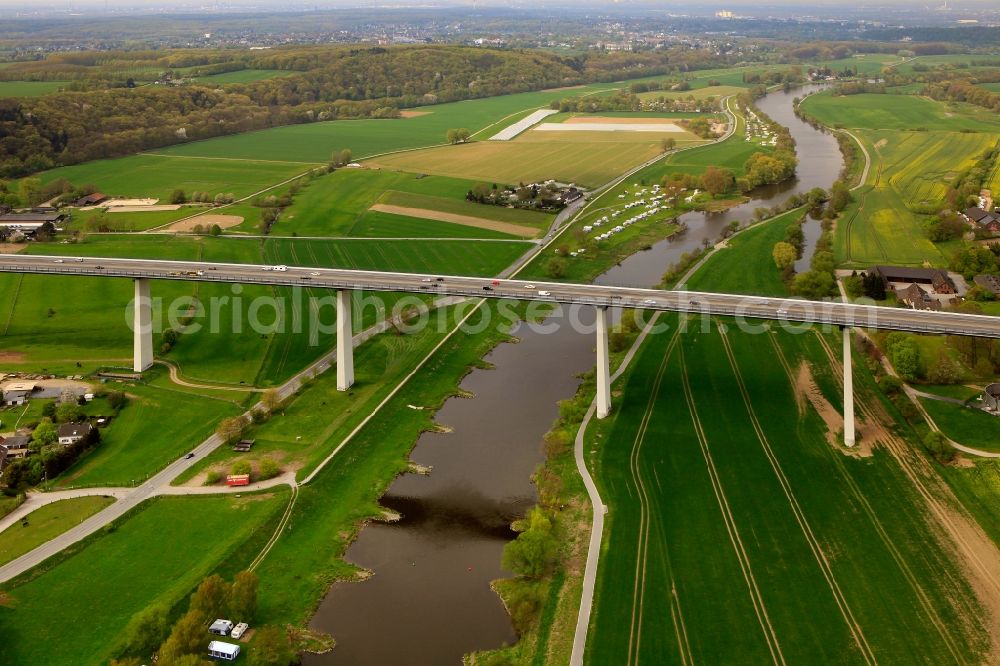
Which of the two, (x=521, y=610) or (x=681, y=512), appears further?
(x=681, y=512)

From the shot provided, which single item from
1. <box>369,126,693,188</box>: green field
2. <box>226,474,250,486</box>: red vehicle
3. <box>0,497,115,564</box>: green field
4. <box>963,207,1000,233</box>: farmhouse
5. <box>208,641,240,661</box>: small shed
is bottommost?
<box>208,641,240,661</box>: small shed

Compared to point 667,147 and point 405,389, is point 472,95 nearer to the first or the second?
point 667,147

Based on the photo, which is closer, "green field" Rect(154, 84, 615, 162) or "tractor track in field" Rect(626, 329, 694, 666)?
"tractor track in field" Rect(626, 329, 694, 666)

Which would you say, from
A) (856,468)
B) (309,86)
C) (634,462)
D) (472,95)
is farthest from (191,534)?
(472,95)

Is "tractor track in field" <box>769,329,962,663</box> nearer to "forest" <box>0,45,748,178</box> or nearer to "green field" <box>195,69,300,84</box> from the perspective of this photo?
"forest" <box>0,45,748,178</box>

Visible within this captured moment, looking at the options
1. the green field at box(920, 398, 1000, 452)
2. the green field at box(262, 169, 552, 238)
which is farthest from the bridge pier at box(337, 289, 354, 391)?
the green field at box(920, 398, 1000, 452)

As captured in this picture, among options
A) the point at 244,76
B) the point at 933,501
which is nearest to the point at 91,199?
the point at 244,76

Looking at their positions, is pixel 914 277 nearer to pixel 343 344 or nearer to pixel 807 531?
pixel 807 531
